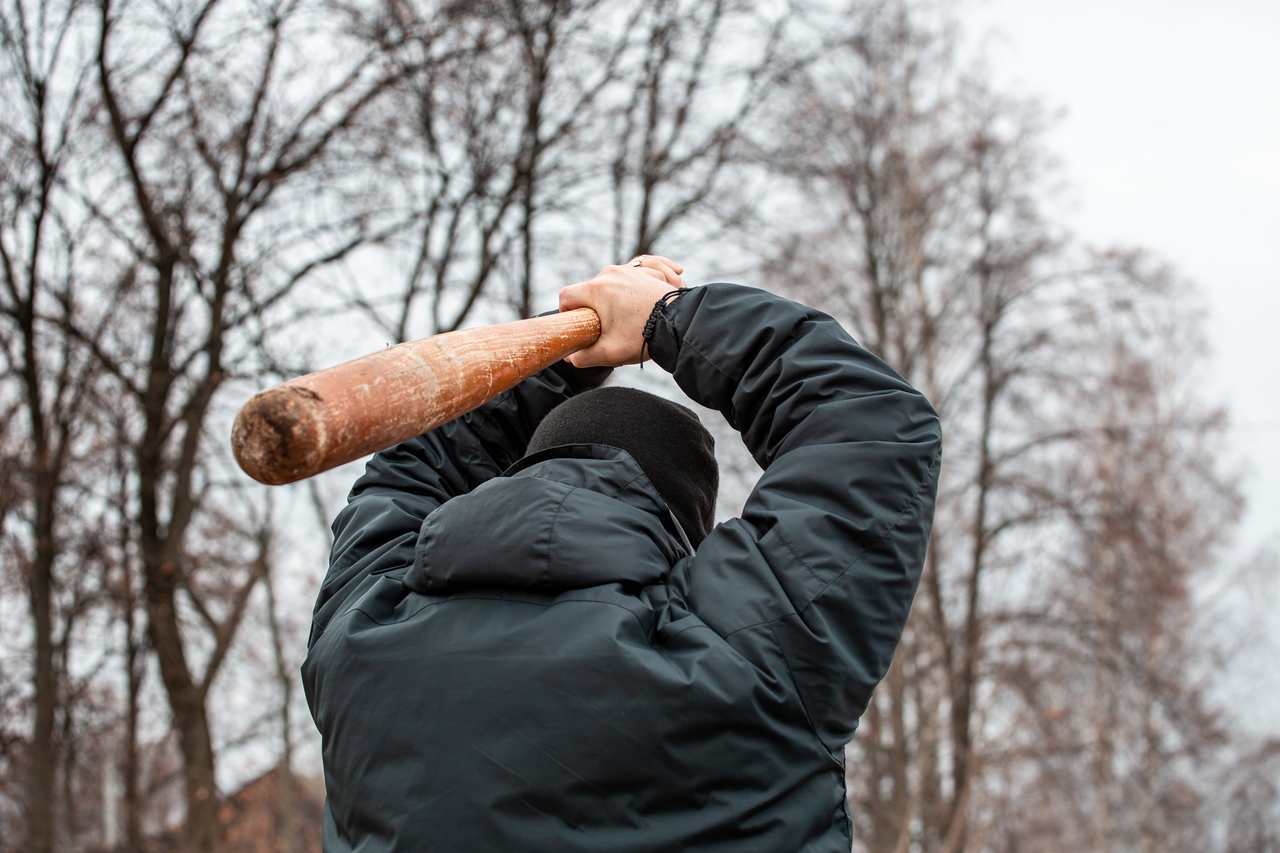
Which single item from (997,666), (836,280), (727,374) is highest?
(836,280)

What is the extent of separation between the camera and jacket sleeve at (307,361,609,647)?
151cm

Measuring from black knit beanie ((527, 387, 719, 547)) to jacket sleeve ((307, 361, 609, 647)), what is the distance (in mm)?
257

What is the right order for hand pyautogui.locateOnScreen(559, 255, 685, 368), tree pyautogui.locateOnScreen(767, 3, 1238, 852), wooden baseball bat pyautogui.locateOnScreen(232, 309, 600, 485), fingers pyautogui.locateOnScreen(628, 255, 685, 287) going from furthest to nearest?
tree pyautogui.locateOnScreen(767, 3, 1238, 852) → fingers pyautogui.locateOnScreen(628, 255, 685, 287) → hand pyautogui.locateOnScreen(559, 255, 685, 368) → wooden baseball bat pyautogui.locateOnScreen(232, 309, 600, 485)

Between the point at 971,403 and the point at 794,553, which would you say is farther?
the point at 971,403

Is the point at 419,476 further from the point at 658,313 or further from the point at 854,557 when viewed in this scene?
the point at 854,557

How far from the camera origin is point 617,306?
65.2 inches

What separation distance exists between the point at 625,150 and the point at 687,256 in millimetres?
1181

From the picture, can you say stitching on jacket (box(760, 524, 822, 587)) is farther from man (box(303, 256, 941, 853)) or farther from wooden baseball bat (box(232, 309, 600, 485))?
wooden baseball bat (box(232, 309, 600, 485))

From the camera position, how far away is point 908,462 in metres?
1.29

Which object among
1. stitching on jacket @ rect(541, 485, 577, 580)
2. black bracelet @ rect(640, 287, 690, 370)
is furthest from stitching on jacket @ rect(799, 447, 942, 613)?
black bracelet @ rect(640, 287, 690, 370)

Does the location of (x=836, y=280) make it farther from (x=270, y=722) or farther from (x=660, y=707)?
(x=660, y=707)

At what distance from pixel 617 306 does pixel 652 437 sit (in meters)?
0.26

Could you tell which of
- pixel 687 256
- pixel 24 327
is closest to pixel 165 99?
pixel 24 327

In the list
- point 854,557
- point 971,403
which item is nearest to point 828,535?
point 854,557
